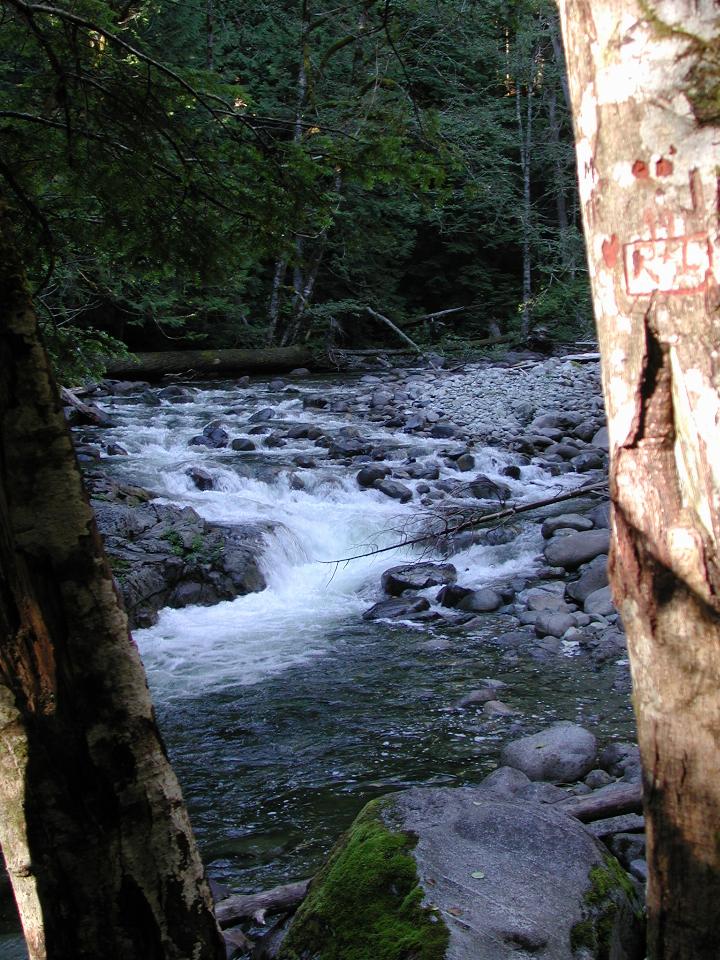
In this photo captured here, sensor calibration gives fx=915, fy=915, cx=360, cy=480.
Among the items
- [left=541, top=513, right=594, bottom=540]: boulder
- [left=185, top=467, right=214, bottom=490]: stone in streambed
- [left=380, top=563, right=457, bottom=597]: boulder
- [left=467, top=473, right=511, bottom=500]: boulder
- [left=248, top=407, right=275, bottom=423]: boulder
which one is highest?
[left=248, top=407, right=275, bottom=423]: boulder

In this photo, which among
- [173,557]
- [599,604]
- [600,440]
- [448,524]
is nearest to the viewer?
[448,524]

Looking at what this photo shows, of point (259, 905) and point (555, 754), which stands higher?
point (259, 905)

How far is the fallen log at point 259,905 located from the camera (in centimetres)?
327

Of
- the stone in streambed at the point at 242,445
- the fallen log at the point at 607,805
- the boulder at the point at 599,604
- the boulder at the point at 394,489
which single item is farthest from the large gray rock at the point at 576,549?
the stone in streambed at the point at 242,445

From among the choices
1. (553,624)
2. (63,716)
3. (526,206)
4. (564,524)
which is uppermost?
(526,206)

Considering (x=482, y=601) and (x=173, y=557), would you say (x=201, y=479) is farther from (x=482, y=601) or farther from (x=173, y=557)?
(x=482, y=601)

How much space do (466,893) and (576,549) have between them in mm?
6247

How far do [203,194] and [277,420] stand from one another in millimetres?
10639

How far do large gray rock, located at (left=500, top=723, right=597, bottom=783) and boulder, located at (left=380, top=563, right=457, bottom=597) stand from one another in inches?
129

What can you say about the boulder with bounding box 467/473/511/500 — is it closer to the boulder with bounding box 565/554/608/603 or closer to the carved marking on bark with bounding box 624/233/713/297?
the boulder with bounding box 565/554/608/603

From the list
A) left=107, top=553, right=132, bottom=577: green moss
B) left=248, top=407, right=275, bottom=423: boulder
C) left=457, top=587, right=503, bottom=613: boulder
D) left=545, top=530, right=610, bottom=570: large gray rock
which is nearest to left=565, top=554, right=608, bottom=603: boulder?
left=545, top=530, right=610, bottom=570: large gray rock

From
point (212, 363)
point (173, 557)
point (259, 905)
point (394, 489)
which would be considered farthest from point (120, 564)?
point (212, 363)

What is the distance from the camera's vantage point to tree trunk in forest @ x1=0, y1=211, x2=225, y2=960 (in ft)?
6.84

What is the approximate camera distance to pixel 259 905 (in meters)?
3.31
